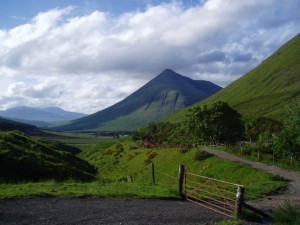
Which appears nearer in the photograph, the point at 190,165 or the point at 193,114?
the point at 190,165

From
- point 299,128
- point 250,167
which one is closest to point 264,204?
point 250,167

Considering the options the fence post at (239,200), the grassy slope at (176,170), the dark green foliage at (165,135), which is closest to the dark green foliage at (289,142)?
the grassy slope at (176,170)

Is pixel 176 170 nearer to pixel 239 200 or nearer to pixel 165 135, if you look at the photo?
pixel 239 200

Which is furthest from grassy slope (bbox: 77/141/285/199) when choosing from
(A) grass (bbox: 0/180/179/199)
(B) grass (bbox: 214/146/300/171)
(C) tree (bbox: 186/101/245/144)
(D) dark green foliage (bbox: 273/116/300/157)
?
(C) tree (bbox: 186/101/245/144)

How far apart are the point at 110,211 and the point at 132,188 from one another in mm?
7237

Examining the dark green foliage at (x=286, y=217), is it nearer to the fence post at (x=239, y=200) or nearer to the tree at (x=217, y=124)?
the fence post at (x=239, y=200)

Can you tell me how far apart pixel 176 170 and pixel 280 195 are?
89.9ft

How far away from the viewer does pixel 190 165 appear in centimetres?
5384

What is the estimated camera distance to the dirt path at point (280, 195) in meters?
23.5

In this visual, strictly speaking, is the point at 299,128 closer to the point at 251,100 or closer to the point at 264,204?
the point at 264,204

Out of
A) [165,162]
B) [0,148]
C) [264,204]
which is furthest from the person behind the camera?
[165,162]

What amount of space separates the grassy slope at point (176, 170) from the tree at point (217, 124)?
432 inches

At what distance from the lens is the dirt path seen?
2353cm

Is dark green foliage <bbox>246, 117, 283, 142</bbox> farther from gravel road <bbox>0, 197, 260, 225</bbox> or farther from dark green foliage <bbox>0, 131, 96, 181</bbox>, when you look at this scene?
gravel road <bbox>0, 197, 260, 225</bbox>
